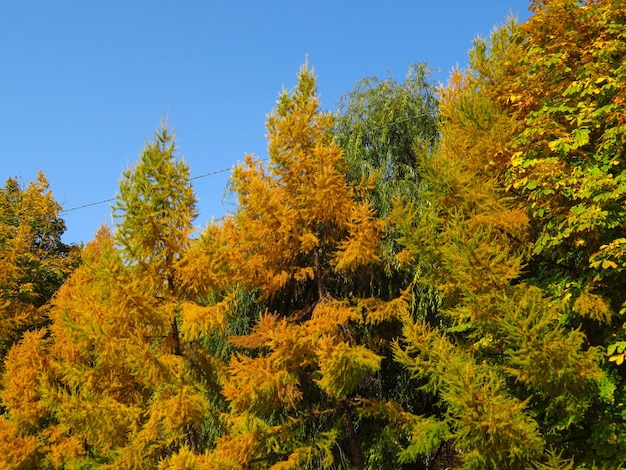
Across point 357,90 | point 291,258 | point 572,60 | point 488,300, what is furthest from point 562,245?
point 357,90

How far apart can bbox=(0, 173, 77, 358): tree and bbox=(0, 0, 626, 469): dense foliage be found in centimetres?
744

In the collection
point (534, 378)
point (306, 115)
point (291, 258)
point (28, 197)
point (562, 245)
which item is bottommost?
point (534, 378)

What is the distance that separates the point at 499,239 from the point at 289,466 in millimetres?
5389

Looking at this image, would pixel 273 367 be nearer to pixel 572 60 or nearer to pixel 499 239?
pixel 499 239

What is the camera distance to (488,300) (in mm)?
7605

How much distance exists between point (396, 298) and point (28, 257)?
640 inches

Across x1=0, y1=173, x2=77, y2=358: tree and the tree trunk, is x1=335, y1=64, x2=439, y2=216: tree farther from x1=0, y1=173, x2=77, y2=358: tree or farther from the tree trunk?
x1=0, y1=173, x2=77, y2=358: tree

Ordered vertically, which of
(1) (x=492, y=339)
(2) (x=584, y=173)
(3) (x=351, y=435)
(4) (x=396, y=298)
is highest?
(2) (x=584, y=173)

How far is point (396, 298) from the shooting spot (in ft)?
31.5

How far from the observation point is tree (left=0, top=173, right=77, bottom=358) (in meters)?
17.4

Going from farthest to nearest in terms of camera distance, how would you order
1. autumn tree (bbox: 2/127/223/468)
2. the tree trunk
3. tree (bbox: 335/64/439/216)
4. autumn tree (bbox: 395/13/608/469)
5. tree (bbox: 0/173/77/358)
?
tree (bbox: 0/173/77/358) → tree (bbox: 335/64/439/216) → the tree trunk → autumn tree (bbox: 2/127/223/468) → autumn tree (bbox: 395/13/608/469)

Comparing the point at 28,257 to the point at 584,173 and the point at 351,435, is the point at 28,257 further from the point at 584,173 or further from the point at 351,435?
the point at 584,173

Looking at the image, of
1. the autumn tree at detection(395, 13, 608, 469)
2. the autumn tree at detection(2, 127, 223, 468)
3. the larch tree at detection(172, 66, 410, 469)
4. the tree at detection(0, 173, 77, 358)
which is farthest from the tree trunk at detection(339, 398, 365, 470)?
the tree at detection(0, 173, 77, 358)

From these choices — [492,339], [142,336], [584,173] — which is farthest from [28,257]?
[584,173]
